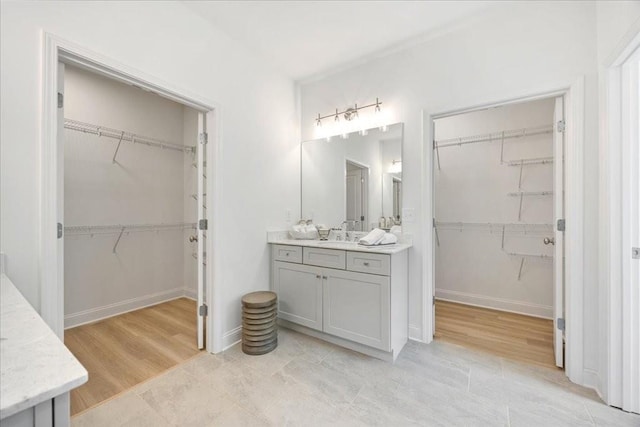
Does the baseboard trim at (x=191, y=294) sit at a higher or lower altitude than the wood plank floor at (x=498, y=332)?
higher

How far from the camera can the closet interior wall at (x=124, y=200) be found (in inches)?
113

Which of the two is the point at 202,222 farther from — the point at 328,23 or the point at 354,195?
the point at 328,23

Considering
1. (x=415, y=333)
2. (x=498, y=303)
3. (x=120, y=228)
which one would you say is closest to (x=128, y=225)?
(x=120, y=228)

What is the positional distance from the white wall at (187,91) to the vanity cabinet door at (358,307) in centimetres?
78

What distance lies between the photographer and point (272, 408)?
1.66 metres

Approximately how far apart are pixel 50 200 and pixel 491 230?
A: 400cm

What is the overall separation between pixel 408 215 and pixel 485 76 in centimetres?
127

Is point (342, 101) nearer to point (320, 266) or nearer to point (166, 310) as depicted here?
point (320, 266)

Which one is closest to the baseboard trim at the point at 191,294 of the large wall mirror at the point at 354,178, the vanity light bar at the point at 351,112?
the large wall mirror at the point at 354,178

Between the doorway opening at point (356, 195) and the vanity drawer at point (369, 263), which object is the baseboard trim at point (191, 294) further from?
the vanity drawer at point (369, 263)

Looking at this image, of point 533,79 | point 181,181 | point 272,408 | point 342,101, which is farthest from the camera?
point 181,181

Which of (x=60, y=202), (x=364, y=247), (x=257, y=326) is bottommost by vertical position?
(x=257, y=326)

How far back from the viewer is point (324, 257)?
2.44 meters

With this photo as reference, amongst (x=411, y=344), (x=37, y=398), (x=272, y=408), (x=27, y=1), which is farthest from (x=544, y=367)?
(x=27, y=1)
